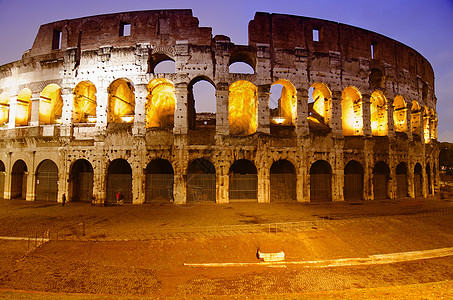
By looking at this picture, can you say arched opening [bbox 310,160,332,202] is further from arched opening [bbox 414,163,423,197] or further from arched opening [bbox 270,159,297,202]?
arched opening [bbox 414,163,423,197]

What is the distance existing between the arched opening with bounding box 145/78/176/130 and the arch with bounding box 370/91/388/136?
16.6 m

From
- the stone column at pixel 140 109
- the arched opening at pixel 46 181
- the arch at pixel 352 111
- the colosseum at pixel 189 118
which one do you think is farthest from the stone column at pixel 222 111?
the arched opening at pixel 46 181

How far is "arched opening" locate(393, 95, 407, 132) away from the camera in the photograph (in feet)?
63.3

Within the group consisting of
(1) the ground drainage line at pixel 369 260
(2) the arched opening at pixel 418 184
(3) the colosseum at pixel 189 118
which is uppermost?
(3) the colosseum at pixel 189 118

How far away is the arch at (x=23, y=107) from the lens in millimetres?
17859

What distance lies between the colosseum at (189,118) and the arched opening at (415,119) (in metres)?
3.27

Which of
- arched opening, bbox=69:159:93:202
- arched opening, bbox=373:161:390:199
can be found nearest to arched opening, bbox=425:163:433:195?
arched opening, bbox=373:161:390:199

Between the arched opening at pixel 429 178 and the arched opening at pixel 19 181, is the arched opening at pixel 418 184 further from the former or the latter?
the arched opening at pixel 19 181

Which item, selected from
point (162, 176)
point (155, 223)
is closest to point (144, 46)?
point (162, 176)

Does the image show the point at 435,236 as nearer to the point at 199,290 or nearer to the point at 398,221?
the point at 398,221

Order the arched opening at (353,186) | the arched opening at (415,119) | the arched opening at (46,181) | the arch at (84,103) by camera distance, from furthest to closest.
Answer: the arched opening at (415,119), the arched opening at (353,186), the arch at (84,103), the arched opening at (46,181)

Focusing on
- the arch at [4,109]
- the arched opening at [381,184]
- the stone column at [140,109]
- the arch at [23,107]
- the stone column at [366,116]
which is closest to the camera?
the stone column at [140,109]

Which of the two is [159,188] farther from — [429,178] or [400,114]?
[429,178]

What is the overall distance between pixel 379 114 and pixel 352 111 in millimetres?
2507
